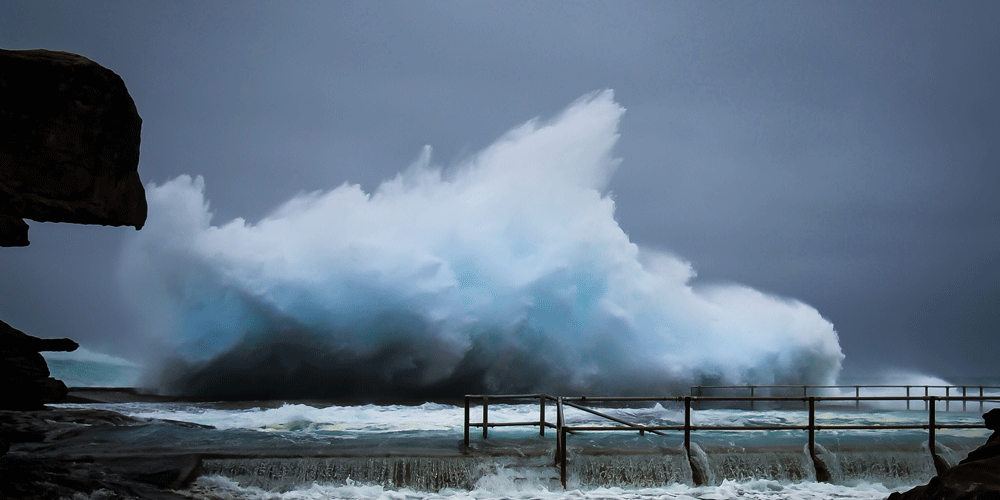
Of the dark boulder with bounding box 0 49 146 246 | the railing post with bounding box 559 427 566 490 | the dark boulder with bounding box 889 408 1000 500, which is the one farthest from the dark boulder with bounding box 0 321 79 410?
the dark boulder with bounding box 889 408 1000 500

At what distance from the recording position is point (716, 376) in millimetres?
30094

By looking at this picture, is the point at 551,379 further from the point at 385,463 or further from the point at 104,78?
the point at 104,78

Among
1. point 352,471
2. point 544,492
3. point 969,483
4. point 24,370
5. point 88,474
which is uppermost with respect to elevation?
point 24,370

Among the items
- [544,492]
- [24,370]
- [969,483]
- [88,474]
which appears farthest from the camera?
[24,370]

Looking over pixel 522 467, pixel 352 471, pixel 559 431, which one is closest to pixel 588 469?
pixel 559 431

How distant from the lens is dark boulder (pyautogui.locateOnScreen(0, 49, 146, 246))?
7.70 metres

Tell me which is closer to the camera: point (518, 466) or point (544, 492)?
point (544, 492)

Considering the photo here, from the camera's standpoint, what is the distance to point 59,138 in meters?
7.87

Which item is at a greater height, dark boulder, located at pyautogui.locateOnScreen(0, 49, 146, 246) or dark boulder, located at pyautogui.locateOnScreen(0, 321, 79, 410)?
dark boulder, located at pyautogui.locateOnScreen(0, 49, 146, 246)

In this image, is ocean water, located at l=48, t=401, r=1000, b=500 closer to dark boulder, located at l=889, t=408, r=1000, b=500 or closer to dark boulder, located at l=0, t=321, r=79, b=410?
dark boulder, located at l=0, t=321, r=79, b=410

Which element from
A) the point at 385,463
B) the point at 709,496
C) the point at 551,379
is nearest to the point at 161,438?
the point at 385,463

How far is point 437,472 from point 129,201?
5096 millimetres

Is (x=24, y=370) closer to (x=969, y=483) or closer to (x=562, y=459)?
(x=562, y=459)

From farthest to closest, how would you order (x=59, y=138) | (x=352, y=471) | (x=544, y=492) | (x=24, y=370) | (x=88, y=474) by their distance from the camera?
(x=24, y=370)
(x=352, y=471)
(x=544, y=492)
(x=88, y=474)
(x=59, y=138)
